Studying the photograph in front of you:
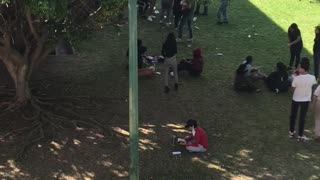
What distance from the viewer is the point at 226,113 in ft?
38.1

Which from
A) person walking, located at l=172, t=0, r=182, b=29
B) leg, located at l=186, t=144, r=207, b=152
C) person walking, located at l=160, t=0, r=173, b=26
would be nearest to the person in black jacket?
leg, located at l=186, t=144, r=207, b=152

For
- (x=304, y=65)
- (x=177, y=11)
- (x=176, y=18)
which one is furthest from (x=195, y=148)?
(x=176, y=18)

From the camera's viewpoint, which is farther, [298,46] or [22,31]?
[298,46]

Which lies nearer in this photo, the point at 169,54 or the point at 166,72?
the point at 169,54

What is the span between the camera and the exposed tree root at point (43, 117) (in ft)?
33.6

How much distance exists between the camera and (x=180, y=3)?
1686cm

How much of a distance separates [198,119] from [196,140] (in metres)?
1.64

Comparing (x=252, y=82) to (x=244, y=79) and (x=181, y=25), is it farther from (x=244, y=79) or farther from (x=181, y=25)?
(x=181, y=25)

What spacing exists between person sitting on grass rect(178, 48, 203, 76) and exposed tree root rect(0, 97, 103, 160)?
356 centimetres

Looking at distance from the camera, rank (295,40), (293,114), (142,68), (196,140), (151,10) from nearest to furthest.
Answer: (196,140), (293,114), (142,68), (295,40), (151,10)

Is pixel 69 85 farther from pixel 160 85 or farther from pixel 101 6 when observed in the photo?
pixel 101 6

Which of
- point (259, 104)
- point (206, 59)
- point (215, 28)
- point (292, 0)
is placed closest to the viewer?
point (259, 104)

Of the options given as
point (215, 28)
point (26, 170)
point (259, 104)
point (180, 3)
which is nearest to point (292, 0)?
point (215, 28)

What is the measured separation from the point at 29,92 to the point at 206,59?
574 centimetres
